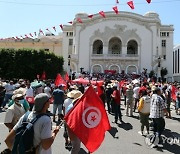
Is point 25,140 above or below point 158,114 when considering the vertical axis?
above

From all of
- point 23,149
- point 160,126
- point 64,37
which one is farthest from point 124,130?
point 64,37

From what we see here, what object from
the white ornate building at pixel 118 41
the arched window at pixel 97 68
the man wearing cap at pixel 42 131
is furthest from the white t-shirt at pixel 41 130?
the arched window at pixel 97 68

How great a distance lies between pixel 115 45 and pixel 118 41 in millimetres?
1387

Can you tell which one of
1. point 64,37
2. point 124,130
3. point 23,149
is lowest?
point 124,130

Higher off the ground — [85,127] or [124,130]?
[85,127]

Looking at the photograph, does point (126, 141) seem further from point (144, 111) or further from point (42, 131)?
point (42, 131)

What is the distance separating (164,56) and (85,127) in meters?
64.9

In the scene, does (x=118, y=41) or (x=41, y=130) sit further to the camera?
(x=118, y=41)

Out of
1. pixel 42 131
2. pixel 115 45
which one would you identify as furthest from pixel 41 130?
pixel 115 45

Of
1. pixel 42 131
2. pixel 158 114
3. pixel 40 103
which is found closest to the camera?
pixel 42 131

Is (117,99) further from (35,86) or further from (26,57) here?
(26,57)

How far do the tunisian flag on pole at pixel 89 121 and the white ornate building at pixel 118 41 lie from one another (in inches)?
2188

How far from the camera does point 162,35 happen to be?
226 feet

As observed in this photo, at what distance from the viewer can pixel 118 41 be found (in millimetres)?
65562
